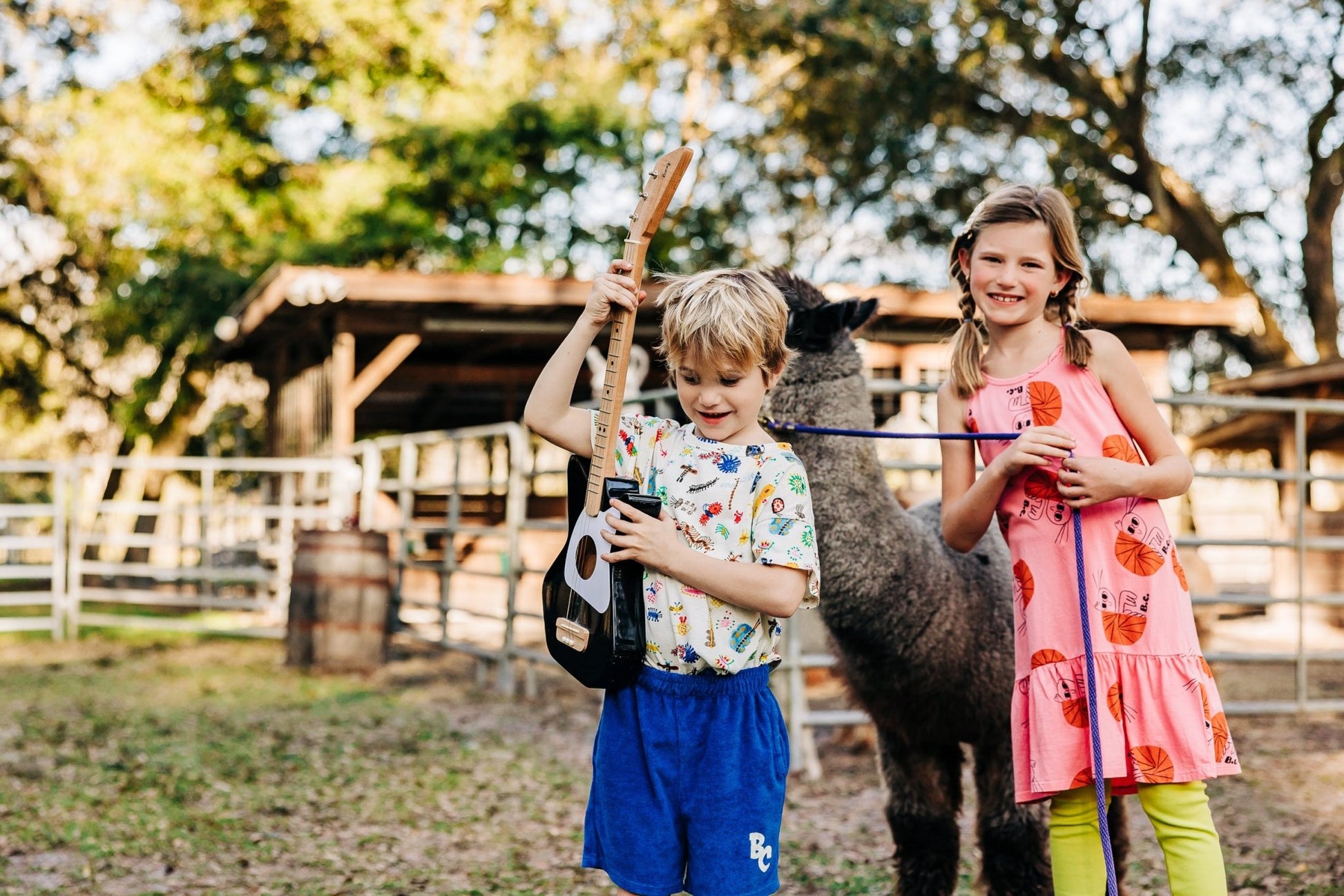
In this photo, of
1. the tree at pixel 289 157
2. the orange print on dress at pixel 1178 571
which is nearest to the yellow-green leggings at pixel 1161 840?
the orange print on dress at pixel 1178 571

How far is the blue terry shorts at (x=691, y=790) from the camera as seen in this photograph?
6.43ft

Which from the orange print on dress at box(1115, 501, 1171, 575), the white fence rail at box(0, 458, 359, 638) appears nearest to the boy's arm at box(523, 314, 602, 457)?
the orange print on dress at box(1115, 501, 1171, 575)

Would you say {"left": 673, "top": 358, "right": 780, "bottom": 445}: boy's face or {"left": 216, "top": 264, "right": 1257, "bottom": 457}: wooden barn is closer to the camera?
{"left": 673, "top": 358, "right": 780, "bottom": 445}: boy's face

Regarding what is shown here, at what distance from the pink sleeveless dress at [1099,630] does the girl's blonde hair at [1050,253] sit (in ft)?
0.20

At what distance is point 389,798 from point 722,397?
3241 millimetres

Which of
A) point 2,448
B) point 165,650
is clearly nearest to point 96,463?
point 165,650

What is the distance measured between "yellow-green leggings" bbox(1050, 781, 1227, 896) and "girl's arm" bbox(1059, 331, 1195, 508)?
1.72 ft

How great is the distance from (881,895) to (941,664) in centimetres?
105

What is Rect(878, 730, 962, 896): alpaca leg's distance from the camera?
303 cm

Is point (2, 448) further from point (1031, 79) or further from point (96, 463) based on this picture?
point (1031, 79)

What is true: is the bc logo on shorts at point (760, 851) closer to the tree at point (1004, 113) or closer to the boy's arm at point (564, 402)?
the boy's arm at point (564, 402)

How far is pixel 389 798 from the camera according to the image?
4.67m

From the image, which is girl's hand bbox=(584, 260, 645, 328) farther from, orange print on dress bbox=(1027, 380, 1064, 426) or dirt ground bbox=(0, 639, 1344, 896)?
dirt ground bbox=(0, 639, 1344, 896)

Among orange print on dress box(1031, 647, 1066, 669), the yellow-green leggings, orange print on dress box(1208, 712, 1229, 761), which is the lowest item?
the yellow-green leggings
